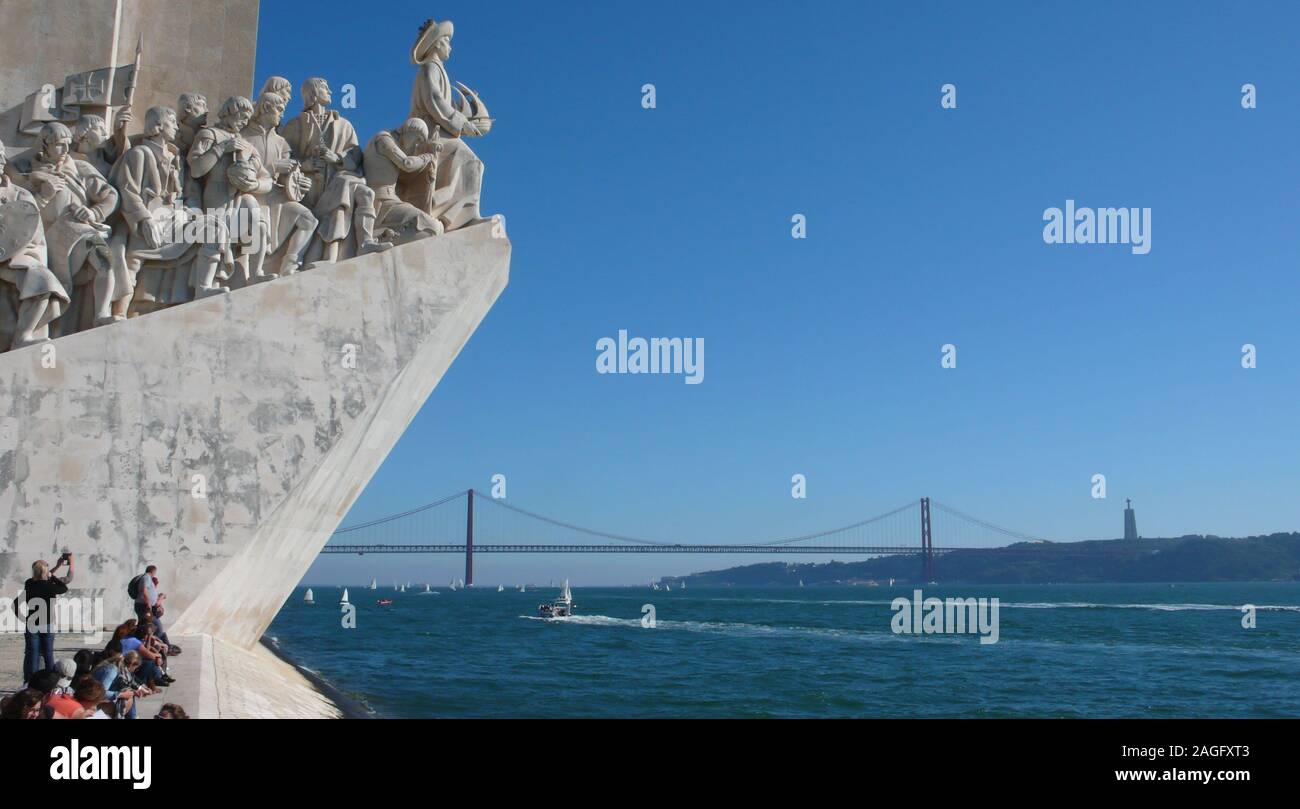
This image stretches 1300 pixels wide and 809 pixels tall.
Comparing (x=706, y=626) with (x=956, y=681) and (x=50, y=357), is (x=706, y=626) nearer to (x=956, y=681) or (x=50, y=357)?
(x=956, y=681)

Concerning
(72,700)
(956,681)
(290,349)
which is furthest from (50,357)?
(956,681)

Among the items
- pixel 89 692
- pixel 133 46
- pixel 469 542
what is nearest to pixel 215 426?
pixel 133 46

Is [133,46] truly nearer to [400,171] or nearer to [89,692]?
[400,171]

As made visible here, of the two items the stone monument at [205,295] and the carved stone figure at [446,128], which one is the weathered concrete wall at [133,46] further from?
the carved stone figure at [446,128]

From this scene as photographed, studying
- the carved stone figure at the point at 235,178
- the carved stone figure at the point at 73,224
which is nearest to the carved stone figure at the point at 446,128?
the carved stone figure at the point at 235,178

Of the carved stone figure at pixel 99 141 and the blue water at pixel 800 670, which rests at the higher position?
the carved stone figure at pixel 99 141

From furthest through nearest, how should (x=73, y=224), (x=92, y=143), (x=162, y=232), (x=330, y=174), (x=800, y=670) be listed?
1. (x=800, y=670)
2. (x=330, y=174)
3. (x=92, y=143)
4. (x=162, y=232)
5. (x=73, y=224)

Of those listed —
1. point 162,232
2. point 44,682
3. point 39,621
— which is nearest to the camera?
point 44,682
